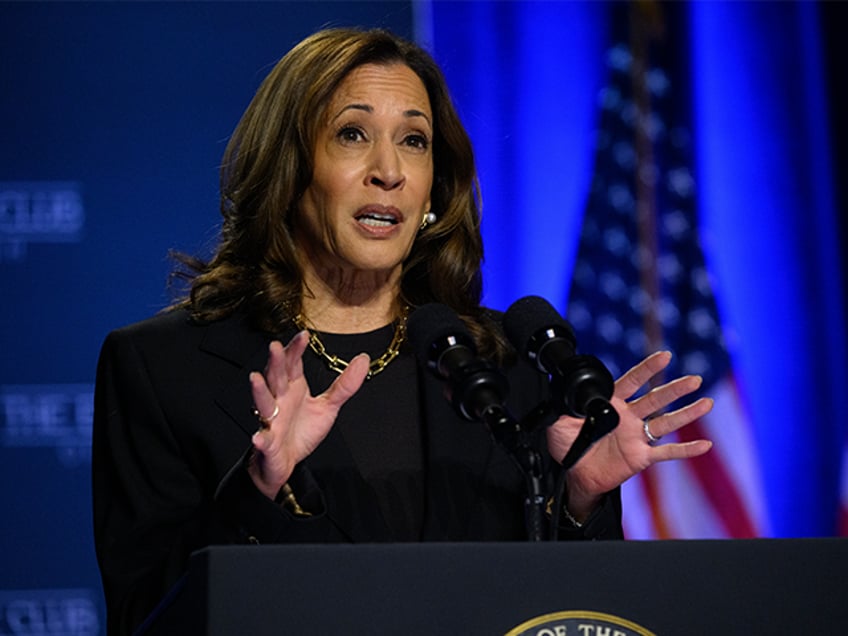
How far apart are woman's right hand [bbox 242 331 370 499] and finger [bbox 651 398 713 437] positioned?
16.8 inches

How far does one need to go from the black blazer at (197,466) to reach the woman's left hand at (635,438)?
0.17 ft

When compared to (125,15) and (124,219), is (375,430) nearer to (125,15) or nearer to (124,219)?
(124,219)

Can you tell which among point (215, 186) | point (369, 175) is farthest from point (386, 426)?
point (215, 186)

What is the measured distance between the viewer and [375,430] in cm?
208

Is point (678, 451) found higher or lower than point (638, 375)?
lower

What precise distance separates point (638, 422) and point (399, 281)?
0.72m

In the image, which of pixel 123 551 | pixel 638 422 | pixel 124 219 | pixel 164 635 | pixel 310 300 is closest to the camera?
pixel 164 635

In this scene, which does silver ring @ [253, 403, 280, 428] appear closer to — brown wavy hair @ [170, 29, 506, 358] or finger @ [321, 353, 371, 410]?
finger @ [321, 353, 371, 410]

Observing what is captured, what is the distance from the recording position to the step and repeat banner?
3.40 m

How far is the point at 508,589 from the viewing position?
1.16 m

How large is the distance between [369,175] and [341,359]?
32 centimetres

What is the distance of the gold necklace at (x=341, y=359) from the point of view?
216cm

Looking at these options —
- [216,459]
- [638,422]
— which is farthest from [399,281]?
[638,422]

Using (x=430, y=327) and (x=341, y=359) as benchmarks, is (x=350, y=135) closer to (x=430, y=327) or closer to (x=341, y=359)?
(x=341, y=359)
